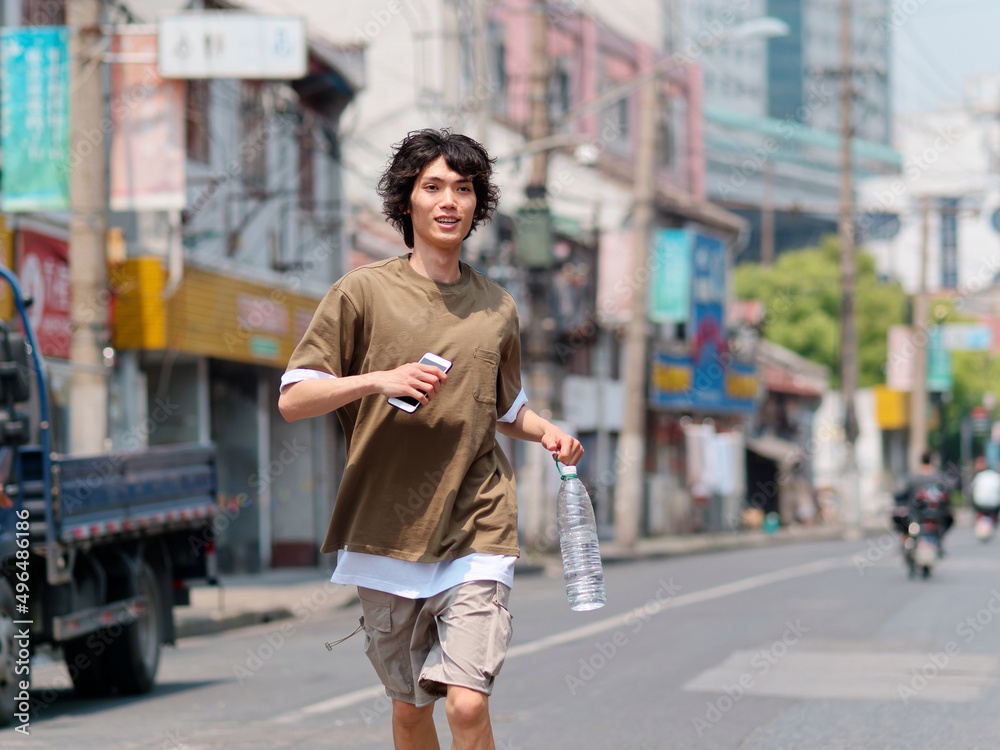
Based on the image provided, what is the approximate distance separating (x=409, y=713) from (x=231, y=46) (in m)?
13.8

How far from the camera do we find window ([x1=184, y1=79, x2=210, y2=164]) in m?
20.9

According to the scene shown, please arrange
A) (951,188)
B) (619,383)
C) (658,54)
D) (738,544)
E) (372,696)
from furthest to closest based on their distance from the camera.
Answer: (951,188) → (658,54) → (619,383) → (738,544) → (372,696)

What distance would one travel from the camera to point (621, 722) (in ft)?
27.4

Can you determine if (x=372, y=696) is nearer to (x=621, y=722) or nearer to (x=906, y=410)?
(x=621, y=722)

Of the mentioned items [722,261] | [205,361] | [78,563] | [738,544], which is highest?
[722,261]

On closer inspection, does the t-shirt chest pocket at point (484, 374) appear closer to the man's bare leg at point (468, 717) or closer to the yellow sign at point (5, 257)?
the man's bare leg at point (468, 717)

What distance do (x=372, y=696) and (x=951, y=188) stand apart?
100 m

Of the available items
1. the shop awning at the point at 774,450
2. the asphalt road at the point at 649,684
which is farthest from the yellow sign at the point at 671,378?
the asphalt road at the point at 649,684

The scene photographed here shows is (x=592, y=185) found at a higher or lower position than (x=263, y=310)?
higher

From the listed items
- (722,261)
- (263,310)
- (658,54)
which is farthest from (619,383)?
(263,310)

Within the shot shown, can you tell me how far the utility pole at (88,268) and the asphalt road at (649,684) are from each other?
2.19 metres

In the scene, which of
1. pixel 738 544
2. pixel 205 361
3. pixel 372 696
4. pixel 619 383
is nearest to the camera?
pixel 372 696

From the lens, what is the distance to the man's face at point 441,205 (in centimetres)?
441

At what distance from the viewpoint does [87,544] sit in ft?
30.4
